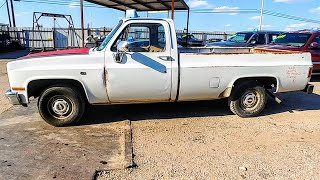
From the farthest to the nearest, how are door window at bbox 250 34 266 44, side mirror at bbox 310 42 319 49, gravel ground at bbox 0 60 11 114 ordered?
door window at bbox 250 34 266 44
side mirror at bbox 310 42 319 49
gravel ground at bbox 0 60 11 114

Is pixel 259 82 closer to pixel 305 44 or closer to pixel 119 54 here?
pixel 119 54

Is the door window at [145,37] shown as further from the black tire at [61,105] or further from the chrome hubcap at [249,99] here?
the chrome hubcap at [249,99]

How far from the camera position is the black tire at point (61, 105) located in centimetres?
493

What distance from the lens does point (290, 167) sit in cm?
377

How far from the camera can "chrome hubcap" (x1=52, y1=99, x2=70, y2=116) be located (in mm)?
5027

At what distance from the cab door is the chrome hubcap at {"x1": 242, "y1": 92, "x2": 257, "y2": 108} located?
1.65 meters

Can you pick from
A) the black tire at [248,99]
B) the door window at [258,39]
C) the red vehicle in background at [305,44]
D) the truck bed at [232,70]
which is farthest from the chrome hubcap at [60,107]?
the door window at [258,39]

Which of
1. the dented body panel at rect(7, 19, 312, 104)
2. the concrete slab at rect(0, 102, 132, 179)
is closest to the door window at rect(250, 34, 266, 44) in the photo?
the dented body panel at rect(7, 19, 312, 104)

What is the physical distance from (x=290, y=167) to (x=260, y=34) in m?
9.97

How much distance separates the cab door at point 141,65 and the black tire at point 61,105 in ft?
1.99

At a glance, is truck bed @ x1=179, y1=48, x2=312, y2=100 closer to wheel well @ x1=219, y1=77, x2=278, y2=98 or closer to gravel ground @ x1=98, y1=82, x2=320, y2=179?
wheel well @ x1=219, y1=77, x2=278, y2=98

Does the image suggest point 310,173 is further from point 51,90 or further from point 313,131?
point 51,90

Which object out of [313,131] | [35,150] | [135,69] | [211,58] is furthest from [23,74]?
[313,131]

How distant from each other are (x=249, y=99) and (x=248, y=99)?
2cm
